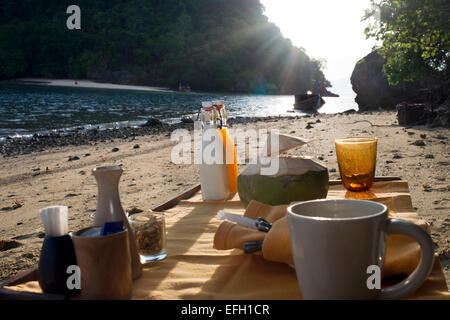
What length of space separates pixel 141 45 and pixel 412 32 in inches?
2815

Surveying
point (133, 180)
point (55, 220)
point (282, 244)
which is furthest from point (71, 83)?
point (282, 244)

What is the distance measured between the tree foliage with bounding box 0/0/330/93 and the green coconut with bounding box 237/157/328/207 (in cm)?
7052

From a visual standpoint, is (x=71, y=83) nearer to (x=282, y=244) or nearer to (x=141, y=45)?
(x=141, y=45)

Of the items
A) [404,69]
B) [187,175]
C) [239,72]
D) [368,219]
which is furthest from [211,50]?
[368,219]

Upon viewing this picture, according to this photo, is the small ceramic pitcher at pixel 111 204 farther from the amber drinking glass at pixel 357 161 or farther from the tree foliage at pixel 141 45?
the tree foliage at pixel 141 45

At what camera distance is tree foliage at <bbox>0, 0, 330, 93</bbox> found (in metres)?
68.6

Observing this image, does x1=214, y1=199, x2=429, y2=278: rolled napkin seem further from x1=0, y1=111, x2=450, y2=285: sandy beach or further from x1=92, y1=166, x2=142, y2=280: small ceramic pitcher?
x1=0, y1=111, x2=450, y2=285: sandy beach

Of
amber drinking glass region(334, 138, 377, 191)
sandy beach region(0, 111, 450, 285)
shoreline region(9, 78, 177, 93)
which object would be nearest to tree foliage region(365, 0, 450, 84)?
sandy beach region(0, 111, 450, 285)

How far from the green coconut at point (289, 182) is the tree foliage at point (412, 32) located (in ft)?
23.1

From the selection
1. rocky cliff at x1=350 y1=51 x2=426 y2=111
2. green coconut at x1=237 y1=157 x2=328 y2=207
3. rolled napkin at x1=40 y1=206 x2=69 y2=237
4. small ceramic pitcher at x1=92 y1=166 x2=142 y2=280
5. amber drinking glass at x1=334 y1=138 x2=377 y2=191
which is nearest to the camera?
rolled napkin at x1=40 y1=206 x2=69 y2=237

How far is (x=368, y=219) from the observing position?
2.16ft

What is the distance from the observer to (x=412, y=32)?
27.6ft

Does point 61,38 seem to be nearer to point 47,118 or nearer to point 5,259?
point 47,118

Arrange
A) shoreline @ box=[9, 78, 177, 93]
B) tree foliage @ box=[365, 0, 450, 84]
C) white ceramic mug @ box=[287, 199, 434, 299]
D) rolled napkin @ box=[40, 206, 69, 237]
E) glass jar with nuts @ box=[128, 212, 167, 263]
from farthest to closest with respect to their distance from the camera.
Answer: shoreline @ box=[9, 78, 177, 93], tree foliage @ box=[365, 0, 450, 84], glass jar with nuts @ box=[128, 212, 167, 263], rolled napkin @ box=[40, 206, 69, 237], white ceramic mug @ box=[287, 199, 434, 299]
